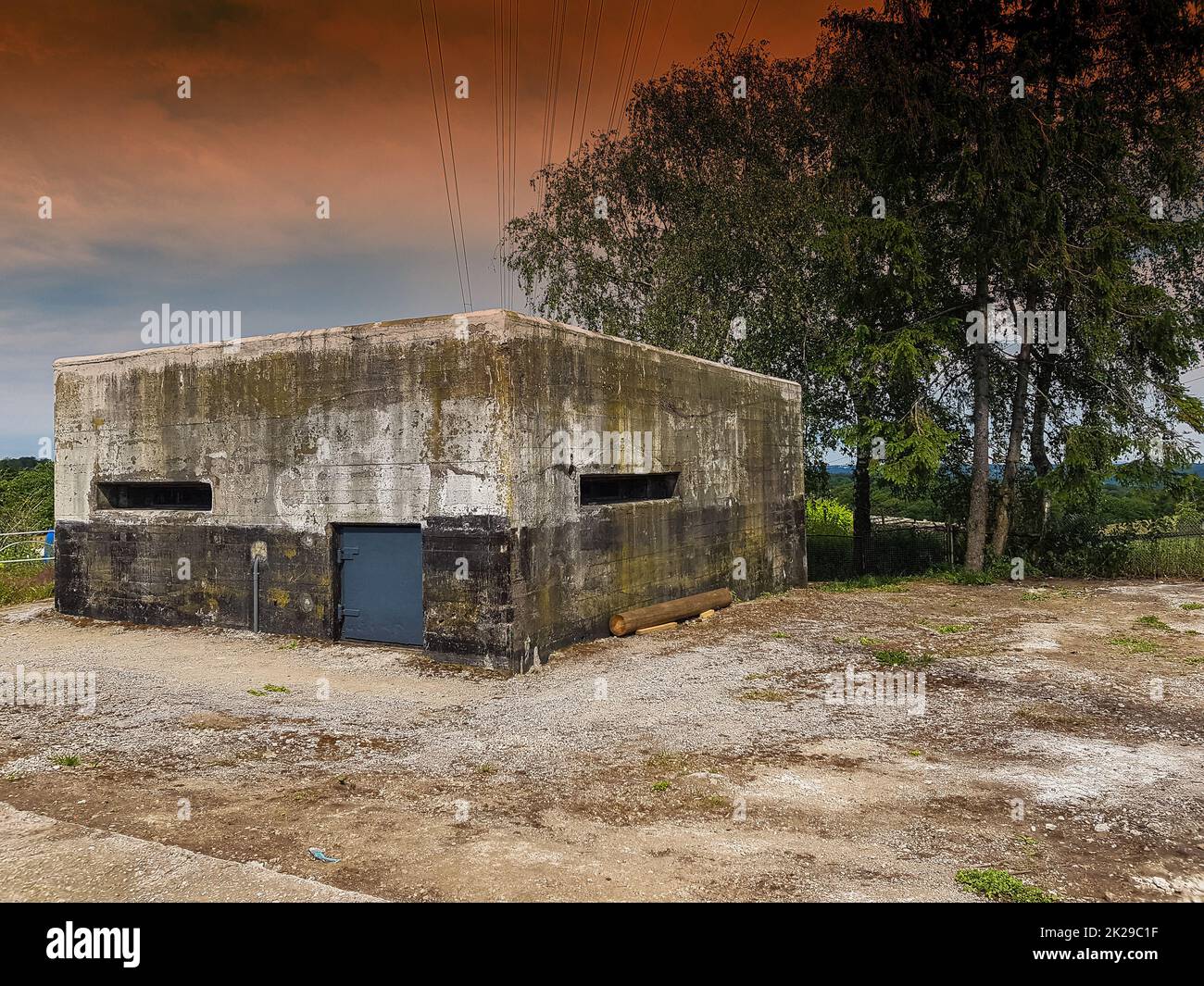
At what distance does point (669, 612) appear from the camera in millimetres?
12766

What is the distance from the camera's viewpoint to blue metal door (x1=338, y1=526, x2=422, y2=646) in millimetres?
11094

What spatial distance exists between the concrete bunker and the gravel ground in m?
0.78

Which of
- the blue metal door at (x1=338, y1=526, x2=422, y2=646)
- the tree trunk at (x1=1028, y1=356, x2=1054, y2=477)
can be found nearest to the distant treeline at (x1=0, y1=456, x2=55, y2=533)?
the blue metal door at (x1=338, y1=526, x2=422, y2=646)

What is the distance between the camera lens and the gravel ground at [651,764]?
4797 millimetres

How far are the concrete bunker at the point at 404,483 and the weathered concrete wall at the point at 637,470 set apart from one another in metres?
0.04

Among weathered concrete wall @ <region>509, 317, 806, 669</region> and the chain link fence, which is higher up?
weathered concrete wall @ <region>509, 317, 806, 669</region>

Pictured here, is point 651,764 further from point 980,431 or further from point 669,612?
point 980,431

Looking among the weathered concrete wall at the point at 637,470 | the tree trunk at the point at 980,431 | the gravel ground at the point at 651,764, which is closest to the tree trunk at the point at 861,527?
the tree trunk at the point at 980,431

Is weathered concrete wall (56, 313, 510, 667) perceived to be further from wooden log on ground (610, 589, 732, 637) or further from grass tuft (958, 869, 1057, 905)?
grass tuft (958, 869, 1057, 905)

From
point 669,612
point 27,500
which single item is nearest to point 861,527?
point 669,612

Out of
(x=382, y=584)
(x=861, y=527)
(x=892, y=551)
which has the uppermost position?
(x=861, y=527)

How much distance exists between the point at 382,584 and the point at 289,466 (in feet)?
7.83
